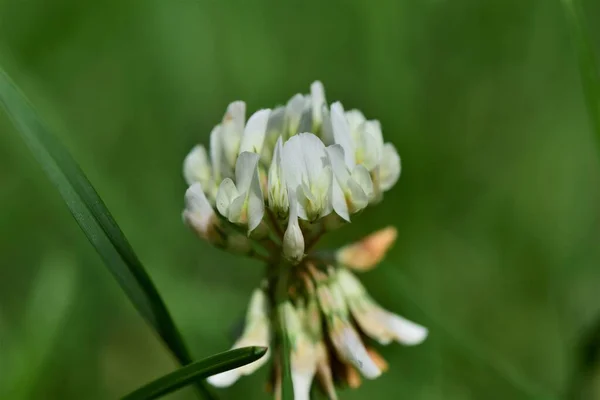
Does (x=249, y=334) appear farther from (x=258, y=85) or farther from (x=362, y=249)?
(x=258, y=85)

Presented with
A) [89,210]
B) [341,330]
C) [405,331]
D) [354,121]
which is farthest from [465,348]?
[89,210]

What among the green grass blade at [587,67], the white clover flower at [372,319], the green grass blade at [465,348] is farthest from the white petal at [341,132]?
the green grass blade at [465,348]

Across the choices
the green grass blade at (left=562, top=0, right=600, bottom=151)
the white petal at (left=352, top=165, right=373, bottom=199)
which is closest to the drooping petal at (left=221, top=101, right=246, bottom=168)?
the white petal at (left=352, top=165, right=373, bottom=199)

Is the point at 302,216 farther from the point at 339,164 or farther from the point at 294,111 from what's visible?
the point at 294,111

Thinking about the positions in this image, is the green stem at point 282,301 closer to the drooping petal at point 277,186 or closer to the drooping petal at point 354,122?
the drooping petal at point 277,186

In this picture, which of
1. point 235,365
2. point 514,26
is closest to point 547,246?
point 514,26
